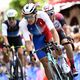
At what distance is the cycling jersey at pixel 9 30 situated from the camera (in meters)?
12.6

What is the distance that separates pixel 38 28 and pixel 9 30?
2.49 m

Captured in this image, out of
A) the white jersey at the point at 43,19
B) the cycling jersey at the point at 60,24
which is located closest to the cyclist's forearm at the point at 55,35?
the white jersey at the point at 43,19

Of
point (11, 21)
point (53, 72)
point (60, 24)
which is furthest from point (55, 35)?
point (11, 21)

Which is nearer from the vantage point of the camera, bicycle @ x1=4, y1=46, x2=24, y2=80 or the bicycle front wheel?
the bicycle front wheel

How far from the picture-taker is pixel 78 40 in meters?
19.5

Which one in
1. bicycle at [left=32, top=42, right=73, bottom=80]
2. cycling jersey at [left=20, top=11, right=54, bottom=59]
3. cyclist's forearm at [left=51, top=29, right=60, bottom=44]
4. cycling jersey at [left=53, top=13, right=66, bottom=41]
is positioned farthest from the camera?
cycling jersey at [left=53, top=13, right=66, bottom=41]

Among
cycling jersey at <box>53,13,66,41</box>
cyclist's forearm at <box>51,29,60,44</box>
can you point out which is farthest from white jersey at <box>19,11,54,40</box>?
cycling jersey at <box>53,13,66,41</box>

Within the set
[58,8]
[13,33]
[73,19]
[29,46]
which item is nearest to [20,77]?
[13,33]

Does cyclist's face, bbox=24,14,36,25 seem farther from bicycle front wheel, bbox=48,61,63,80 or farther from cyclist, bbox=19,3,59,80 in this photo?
bicycle front wheel, bbox=48,61,63,80

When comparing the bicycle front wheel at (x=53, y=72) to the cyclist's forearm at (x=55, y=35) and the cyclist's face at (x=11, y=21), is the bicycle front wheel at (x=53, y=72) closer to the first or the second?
the cyclist's forearm at (x=55, y=35)

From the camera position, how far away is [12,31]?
42.8 feet

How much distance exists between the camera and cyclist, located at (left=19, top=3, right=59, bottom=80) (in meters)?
10.2

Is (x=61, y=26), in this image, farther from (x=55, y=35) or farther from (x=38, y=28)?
(x=55, y=35)

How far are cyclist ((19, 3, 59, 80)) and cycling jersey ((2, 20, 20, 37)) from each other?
177 cm
